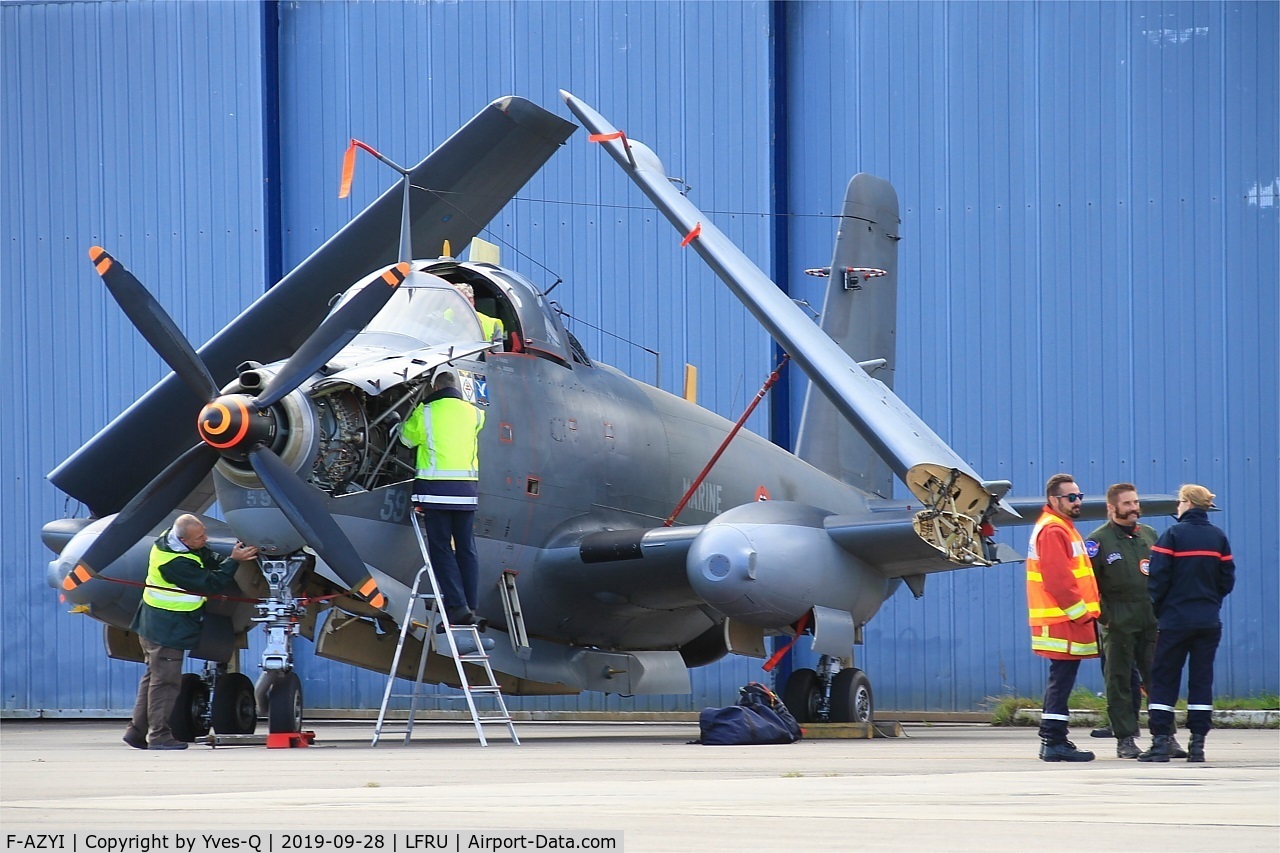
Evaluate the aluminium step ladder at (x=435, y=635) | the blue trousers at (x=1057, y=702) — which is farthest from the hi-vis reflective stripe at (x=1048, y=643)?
the aluminium step ladder at (x=435, y=635)

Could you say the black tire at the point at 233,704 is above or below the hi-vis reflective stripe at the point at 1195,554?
below

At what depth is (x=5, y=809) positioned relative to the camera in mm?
5535

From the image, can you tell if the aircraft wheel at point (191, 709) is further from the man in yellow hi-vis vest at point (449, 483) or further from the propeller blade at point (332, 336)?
the propeller blade at point (332, 336)

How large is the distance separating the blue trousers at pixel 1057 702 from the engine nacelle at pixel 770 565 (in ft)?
10.1

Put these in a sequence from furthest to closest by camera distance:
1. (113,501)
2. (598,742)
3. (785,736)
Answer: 1. (113,501)
2. (598,742)
3. (785,736)

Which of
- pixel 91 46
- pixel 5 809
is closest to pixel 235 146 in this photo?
pixel 91 46

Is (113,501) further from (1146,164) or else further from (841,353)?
(1146,164)

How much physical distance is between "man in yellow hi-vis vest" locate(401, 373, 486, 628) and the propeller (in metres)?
0.71

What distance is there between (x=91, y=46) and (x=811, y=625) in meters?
13.9

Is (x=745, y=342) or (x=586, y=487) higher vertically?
(x=745, y=342)

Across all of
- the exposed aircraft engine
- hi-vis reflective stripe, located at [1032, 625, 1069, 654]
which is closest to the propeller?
the exposed aircraft engine

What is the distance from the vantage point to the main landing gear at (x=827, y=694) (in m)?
14.7

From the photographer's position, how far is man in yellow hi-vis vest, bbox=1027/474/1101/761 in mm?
9844

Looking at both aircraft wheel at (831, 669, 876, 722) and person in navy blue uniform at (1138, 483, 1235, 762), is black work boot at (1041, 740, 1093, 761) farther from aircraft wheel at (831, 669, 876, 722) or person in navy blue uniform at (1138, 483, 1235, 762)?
aircraft wheel at (831, 669, 876, 722)
